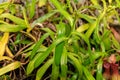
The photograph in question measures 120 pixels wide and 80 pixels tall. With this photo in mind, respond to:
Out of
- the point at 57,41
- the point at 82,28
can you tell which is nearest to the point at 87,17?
the point at 82,28

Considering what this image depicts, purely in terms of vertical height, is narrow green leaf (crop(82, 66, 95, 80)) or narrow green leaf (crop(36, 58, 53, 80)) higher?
narrow green leaf (crop(36, 58, 53, 80))

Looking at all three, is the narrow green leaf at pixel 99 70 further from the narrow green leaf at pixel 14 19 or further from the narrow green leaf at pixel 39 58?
the narrow green leaf at pixel 14 19

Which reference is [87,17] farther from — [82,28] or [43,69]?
[43,69]

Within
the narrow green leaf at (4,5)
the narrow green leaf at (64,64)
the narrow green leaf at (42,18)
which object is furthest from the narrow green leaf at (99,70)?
the narrow green leaf at (4,5)

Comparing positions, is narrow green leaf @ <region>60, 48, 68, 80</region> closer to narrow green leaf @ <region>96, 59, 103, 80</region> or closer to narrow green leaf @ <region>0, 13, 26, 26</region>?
narrow green leaf @ <region>96, 59, 103, 80</region>

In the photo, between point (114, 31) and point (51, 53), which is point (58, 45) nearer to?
point (51, 53)

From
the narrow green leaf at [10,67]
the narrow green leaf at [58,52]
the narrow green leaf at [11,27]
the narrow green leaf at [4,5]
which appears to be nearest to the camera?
the narrow green leaf at [58,52]

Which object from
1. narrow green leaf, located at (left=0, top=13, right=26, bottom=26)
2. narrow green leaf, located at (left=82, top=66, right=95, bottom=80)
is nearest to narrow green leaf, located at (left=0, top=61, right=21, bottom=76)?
narrow green leaf, located at (left=0, top=13, right=26, bottom=26)

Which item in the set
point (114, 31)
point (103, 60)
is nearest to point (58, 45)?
point (103, 60)

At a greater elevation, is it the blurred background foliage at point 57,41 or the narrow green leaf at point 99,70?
the blurred background foliage at point 57,41

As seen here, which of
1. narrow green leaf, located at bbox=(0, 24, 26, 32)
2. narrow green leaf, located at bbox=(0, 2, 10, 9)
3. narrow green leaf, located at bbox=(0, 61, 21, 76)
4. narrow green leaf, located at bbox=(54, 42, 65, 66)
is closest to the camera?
narrow green leaf, located at bbox=(54, 42, 65, 66)

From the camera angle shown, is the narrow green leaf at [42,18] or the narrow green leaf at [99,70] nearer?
the narrow green leaf at [99,70]
